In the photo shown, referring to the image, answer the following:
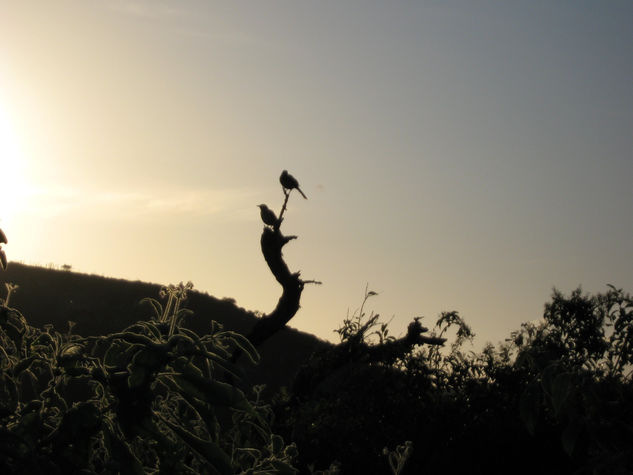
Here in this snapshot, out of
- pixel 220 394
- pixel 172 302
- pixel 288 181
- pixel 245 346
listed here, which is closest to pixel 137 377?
pixel 220 394

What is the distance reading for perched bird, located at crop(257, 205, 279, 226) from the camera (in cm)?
1466

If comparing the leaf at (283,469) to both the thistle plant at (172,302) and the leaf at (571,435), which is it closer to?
the thistle plant at (172,302)

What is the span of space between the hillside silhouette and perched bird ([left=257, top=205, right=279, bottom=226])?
66.4ft

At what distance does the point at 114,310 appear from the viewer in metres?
37.2

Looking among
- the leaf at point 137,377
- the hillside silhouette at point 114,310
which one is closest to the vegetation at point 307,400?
the leaf at point 137,377

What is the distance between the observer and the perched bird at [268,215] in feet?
48.1

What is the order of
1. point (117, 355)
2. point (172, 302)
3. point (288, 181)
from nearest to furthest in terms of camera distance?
point (117, 355) < point (172, 302) < point (288, 181)

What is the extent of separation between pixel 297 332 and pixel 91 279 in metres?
11.3

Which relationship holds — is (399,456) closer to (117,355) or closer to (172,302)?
(172,302)

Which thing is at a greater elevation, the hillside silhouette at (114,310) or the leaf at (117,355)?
the hillside silhouette at (114,310)

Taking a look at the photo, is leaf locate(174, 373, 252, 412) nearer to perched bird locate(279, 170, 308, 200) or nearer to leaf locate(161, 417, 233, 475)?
leaf locate(161, 417, 233, 475)

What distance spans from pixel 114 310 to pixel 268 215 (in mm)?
24583

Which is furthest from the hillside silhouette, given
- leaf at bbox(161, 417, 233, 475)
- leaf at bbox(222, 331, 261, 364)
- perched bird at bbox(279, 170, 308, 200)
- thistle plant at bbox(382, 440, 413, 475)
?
leaf at bbox(161, 417, 233, 475)

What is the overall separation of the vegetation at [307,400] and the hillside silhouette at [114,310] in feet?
12.2
